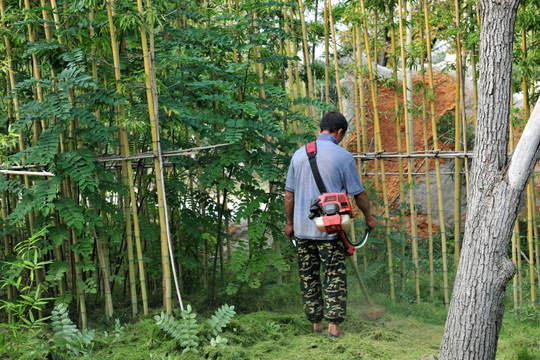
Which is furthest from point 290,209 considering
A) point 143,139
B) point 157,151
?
point 143,139

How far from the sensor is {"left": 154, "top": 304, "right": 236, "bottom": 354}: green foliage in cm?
375

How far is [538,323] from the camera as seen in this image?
4.84 meters

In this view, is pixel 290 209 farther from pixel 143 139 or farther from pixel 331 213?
pixel 143 139

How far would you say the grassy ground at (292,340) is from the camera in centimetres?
377

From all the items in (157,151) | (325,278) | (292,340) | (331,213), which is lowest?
(292,340)

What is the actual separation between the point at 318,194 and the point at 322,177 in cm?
13

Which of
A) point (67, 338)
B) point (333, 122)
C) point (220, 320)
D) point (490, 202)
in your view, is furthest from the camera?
point (333, 122)

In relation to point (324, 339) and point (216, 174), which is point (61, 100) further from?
point (324, 339)

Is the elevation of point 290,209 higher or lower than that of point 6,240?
higher

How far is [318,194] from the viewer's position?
4.11 metres

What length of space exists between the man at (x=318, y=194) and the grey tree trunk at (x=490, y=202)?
94cm

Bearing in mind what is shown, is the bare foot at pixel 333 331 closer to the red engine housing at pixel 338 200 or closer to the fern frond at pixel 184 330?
the red engine housing at pixel 338 200

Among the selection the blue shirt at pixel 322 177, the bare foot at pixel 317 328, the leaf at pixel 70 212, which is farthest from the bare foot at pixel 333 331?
the leaf at pixel 70 212

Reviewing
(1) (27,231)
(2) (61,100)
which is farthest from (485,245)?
(1) (27,231)
